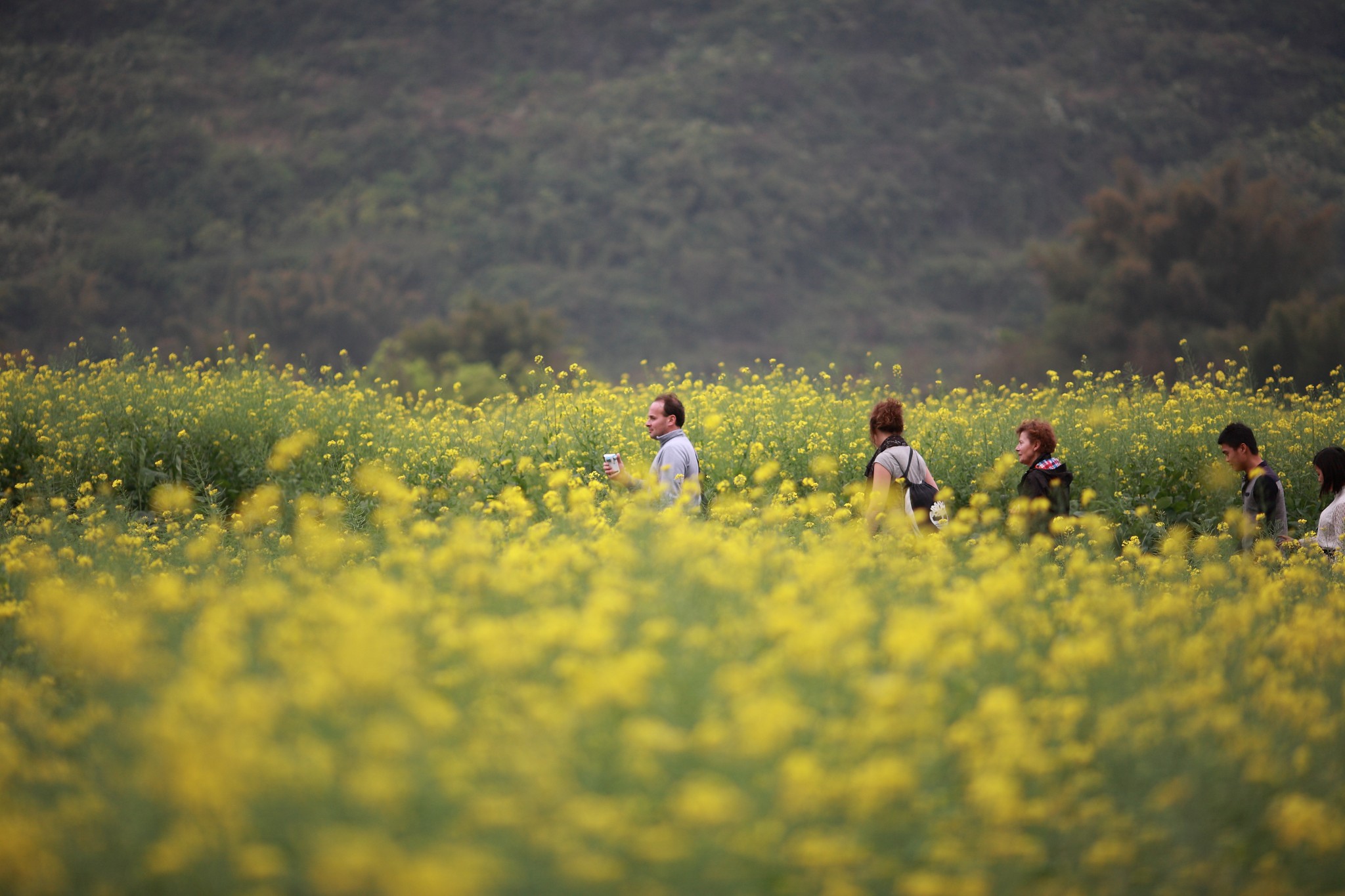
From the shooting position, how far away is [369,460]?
803cm

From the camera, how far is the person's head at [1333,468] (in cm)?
564

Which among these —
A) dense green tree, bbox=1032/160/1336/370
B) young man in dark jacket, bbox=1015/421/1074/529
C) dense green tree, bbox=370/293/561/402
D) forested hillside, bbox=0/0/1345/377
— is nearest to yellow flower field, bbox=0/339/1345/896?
young man in dark jacket, bbox=1015/421/1074/529

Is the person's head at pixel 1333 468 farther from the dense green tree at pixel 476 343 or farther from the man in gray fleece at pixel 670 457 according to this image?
the dense green tree at pixel 476 343

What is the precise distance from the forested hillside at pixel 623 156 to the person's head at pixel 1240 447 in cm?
2472

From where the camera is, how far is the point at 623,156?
4962 cm

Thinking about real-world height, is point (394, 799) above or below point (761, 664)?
below

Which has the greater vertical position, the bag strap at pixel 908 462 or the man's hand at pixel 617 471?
the man's hand at pixel 617 471

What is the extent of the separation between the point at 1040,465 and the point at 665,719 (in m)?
3.92

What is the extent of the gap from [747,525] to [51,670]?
3.05 meters

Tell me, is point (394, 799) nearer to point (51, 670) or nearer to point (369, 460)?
point (51, 670)

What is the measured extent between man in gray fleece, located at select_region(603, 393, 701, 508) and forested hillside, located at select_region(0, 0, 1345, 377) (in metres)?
25.7

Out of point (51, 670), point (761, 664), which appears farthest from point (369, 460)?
point (761, 664)

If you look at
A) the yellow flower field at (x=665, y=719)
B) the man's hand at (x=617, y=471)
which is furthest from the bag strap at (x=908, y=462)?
the man's hand at (x=617, y=471)

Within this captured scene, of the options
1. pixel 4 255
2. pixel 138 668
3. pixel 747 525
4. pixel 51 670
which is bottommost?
pixel 138 668
